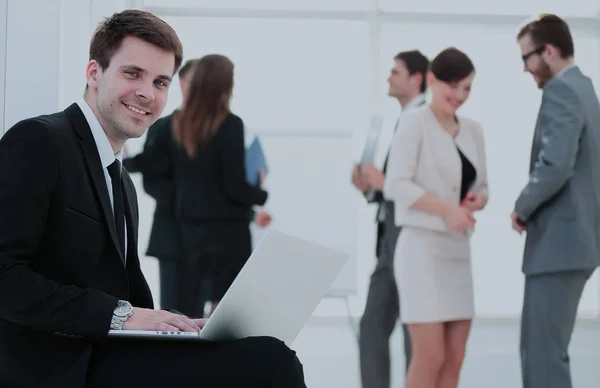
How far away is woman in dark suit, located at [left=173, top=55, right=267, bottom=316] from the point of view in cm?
387

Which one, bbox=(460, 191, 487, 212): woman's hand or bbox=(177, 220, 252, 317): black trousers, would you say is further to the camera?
bbox=(177, 220, 252, 317): black trousers

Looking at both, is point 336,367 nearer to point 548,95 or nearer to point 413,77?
point 413,77

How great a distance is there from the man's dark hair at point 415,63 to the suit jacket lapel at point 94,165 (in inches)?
96.6

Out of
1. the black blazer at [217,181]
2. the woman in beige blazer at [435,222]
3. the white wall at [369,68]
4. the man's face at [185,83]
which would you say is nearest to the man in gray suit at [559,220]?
the woman in beige blazer at [435,222]

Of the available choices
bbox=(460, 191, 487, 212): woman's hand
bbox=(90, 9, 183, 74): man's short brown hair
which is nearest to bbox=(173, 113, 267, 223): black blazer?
bbox=(460, 191, 487, 212): woman's hand

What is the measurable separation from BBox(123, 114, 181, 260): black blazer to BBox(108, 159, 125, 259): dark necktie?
2.15 metres

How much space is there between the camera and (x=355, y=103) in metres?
7.16

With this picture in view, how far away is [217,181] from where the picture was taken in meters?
3.90

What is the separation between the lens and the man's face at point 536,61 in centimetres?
331

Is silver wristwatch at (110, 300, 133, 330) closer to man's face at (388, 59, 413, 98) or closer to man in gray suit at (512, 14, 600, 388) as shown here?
man in gray suit at (512, 14, 600, 388)

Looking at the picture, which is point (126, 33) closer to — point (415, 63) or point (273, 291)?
point (273, 291)

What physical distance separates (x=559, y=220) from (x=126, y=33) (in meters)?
1.91

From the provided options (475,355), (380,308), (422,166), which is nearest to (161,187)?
(380,308)

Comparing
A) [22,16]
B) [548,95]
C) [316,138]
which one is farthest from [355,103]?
[22,16]
